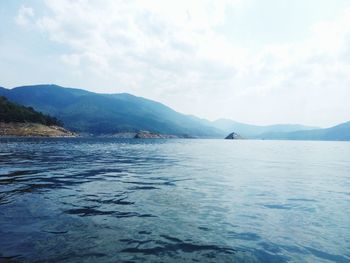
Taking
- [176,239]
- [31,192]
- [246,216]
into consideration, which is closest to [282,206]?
[246,216]

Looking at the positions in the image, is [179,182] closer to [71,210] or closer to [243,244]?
[71,210]

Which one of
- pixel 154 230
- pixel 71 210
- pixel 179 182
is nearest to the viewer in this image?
pixel 154 230

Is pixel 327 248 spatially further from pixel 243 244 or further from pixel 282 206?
pixel 282 206

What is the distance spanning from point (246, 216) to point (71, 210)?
10.2m

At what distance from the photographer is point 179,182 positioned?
1157 inches

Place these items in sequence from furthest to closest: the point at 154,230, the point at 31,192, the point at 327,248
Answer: the point at 31,192, the point at 154,230, the point at 327,248

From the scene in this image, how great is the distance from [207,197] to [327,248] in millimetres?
10578

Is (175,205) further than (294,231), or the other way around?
(175,205)

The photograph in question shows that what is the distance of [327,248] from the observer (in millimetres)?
12438

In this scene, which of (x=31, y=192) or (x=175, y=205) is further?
(x=31, y=192)

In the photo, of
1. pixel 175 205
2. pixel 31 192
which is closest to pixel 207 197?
pixel 175 205

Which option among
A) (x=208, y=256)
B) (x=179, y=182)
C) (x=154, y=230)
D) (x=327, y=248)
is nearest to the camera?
(x=208, y=256)

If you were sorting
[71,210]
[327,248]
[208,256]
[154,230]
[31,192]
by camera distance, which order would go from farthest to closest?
[31,192] < [71,210] < [154,230] < [327,248] < [208,256]

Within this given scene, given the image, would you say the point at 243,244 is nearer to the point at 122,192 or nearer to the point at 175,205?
the point at 175,205
